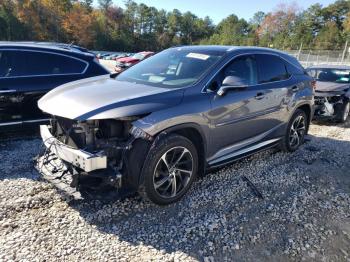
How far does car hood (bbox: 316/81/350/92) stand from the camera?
354 inches

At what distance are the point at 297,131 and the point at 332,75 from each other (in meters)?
4.88

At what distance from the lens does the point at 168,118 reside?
368 cm

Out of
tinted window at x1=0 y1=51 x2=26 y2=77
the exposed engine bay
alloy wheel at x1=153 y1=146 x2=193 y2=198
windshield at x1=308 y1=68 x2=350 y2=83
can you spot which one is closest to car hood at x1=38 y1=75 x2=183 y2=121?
the exposed engine bay

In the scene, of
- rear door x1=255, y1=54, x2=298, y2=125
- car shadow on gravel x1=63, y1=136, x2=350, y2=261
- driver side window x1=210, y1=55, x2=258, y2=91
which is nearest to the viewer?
car shadow on gravel x1=63, y1=136, x2=350, y2=261

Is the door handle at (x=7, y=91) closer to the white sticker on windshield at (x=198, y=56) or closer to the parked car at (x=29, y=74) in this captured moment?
the parked car at (x=29, y=74)

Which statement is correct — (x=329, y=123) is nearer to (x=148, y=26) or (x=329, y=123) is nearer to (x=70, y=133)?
(x=70, y=133)

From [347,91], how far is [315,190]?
5560mm

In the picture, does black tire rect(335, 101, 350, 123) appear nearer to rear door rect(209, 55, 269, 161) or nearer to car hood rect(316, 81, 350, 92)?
car hood rect(316, 81, 350, 92)

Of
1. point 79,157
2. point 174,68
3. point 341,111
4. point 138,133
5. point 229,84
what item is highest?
point 174,68

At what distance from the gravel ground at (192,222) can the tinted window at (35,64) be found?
5.24 feet

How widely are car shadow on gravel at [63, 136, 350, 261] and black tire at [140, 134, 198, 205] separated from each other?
179 mm

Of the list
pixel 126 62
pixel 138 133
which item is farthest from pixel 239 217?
pixel 126 62

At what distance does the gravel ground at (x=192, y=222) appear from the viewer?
322cm

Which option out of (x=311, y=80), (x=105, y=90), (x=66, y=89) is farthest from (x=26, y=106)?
(x=311, y=80)
